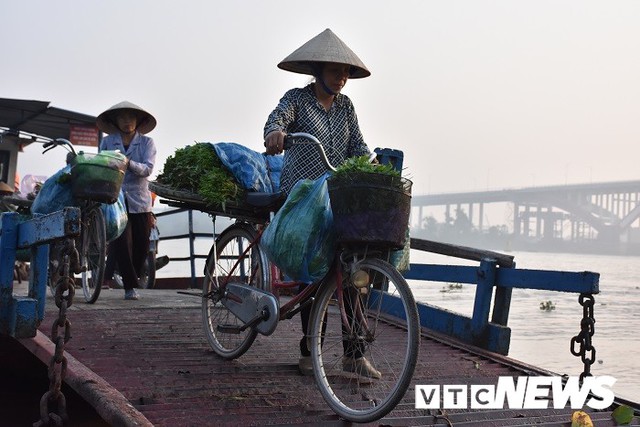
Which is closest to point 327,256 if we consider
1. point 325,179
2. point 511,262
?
point 325,179

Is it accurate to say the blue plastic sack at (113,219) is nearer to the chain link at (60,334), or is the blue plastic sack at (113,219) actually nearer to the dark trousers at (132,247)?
the dark trousers at (132,247)

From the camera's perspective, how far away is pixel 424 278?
20.6ft

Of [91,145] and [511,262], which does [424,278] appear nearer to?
[511,262]

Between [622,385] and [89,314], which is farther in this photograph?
[622,385]

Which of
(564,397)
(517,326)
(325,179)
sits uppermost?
(325,179)

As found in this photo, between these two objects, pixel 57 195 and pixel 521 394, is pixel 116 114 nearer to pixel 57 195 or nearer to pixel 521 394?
pixel 57 195

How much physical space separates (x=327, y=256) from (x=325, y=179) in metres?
0.37

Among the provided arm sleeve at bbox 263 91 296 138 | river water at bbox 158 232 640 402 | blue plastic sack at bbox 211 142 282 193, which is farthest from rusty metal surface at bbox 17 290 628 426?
river water at bbox 158 232 640 402

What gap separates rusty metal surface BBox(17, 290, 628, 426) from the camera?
358 centimetres

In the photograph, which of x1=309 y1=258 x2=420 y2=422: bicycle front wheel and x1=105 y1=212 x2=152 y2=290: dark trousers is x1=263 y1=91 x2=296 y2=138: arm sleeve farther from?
x1=105 y1=212 x2=152 y2=290: dark trousers

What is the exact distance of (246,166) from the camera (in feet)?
15.4

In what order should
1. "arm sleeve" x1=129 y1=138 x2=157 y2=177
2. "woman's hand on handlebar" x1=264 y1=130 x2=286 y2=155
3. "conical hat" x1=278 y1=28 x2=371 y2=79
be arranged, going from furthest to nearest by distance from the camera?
1. "arm sleeve" x1=129 y1=138 x2=157 y2=177
2. "conical hat" x1=278 y1=28 x2=371 y2=79
3. "woman's hand on handlebar" x1=264 y1=130 x2=286 y2=155

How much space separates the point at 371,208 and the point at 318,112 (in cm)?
126

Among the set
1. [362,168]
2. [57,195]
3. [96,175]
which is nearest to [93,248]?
[57,195]
